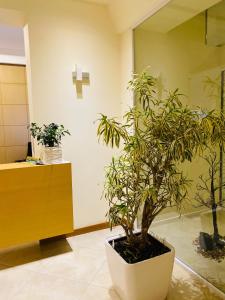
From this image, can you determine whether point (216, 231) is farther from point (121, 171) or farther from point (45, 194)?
point (45, 194)

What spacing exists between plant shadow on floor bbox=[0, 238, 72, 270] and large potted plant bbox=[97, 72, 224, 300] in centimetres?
86

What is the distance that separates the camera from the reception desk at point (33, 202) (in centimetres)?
203

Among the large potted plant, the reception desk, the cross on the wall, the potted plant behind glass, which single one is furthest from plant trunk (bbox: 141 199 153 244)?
the cross on the wall

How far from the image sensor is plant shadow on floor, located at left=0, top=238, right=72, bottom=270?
2.20m

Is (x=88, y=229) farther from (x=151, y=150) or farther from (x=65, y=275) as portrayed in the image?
(x=151, y=150)

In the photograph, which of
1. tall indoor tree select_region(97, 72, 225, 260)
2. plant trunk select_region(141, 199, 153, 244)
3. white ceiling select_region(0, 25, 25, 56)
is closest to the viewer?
tall indoor tree select_region(97, 72, 225, 260)

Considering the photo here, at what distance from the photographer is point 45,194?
2170mm

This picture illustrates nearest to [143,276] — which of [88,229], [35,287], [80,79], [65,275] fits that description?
[65,275]

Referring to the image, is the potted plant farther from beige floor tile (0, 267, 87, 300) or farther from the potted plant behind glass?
the potted plant behind glass

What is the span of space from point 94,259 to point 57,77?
1.87m

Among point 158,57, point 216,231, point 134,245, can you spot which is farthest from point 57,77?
point 216,231

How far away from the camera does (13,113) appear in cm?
417

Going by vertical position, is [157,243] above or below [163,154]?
below

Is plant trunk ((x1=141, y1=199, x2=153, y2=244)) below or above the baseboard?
above
